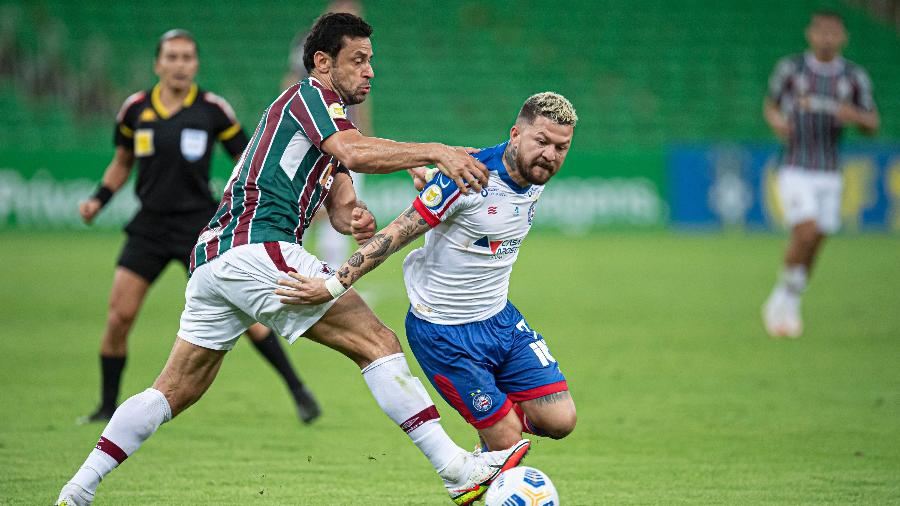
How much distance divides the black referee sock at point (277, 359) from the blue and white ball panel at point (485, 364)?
6.67ft

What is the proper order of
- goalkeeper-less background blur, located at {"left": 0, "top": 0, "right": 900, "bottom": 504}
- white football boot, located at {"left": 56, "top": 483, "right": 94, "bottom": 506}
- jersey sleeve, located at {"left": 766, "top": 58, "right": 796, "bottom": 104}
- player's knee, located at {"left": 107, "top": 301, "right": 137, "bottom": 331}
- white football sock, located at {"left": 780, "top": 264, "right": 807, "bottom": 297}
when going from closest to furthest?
white football boot, located at {"left": 56, "top": 483, "right": 94, "bottom": 506}, goalkeeper-less background blur, located at {"left": 0, "top": 0, "right": 900, "bottom": 504}, player's knee, located at {"left": 107, "top": 301, "right": 137, "bottom": 331}, white football sock, located at {"left": 780, "top": 264, "right": 807, "bottom": 297}, jersey sleeve, located at {"left": 766, "top": 58, "right": 796, "bottom": 104}

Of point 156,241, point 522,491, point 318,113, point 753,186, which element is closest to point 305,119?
point 318,113

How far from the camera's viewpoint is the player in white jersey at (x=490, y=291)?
514cm

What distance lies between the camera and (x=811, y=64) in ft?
38.4

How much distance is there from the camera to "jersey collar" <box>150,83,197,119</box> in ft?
25.0

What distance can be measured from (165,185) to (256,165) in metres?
2.78

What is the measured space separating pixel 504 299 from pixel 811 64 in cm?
725

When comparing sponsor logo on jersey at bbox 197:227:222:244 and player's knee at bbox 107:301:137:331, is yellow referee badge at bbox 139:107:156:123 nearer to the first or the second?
player's knee at bbox 107:301:137:331

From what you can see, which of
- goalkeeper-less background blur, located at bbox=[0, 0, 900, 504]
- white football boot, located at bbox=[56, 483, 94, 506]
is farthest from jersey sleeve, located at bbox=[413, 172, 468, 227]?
white football boot, located at bbox=[56, 483, 94, 506]

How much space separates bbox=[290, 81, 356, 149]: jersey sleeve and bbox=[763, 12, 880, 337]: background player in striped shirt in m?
7.31

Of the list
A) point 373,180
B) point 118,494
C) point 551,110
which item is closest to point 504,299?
point 551,110

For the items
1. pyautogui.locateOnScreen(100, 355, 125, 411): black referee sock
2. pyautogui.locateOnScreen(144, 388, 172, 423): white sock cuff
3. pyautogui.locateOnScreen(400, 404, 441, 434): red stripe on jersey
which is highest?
pyautogui.locateOnScreen(400, 404, 441, 434): red stripe on jersey

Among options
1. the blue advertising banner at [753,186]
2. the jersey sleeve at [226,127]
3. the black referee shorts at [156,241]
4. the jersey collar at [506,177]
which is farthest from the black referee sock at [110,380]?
the blue advertising banner at [753,186]

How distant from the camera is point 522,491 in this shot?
184 inches
